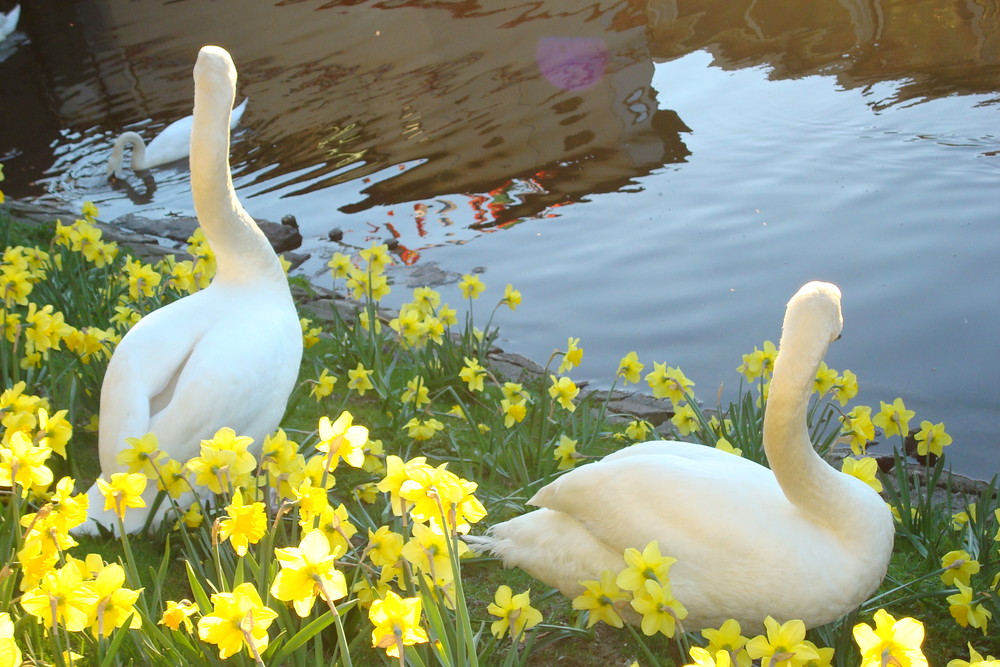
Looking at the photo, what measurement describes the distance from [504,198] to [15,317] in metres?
5.24

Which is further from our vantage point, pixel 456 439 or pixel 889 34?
pixel 889 34

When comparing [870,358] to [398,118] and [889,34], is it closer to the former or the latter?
[398,118]

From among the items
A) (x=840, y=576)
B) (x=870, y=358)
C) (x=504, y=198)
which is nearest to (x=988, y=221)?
(x=870, y=358)

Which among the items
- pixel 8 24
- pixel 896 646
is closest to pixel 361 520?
pixel 896 646

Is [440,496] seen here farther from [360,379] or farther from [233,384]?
[360,379]

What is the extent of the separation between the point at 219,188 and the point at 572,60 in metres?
9.72

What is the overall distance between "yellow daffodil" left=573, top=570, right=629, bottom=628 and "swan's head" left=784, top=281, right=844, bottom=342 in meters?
0.76

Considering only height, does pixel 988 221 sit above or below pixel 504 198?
below

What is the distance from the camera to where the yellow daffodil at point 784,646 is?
1711mm

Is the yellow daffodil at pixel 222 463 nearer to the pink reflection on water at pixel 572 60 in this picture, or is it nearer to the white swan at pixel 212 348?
the white swan at pixel 212 348

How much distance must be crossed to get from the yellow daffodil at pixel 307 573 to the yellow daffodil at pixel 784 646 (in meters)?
0.75

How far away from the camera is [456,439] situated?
415 cm

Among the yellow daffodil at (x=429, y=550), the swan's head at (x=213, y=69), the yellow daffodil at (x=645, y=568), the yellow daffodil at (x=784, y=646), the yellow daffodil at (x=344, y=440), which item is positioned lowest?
the yellow daffodil at (x=784, y=646)

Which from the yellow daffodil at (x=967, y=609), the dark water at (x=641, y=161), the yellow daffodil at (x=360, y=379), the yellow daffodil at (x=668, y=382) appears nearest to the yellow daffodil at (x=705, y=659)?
the yellow daffodil at (x=967, y=609)
